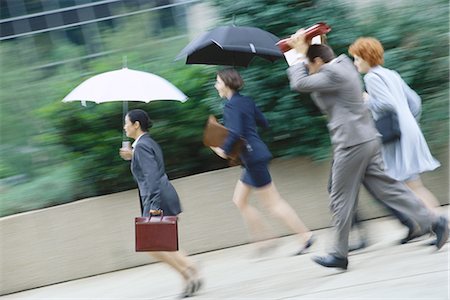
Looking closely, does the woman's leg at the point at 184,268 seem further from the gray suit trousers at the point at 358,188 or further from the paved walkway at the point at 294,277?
the gray suit trousers at the point at 358,188

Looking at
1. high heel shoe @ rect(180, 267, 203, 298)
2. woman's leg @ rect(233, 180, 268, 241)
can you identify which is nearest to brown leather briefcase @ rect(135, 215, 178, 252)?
high heel shoe @ rect(180, 267, 203, 298)

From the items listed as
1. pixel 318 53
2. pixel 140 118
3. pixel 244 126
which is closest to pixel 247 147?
pixel 244 126

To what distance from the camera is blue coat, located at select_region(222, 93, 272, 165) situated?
7.59 m

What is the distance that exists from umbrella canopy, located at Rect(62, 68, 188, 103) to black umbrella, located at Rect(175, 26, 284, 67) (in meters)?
0.47

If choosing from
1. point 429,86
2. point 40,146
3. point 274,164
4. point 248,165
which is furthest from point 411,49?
point 40,146

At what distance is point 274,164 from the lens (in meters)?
8.96

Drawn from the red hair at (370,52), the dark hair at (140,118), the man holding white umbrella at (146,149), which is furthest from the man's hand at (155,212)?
the red hair at (370,52)

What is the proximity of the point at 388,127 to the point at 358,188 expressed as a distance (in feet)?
2.40

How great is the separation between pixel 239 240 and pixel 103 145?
63.7 inches

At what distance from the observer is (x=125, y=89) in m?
7.26

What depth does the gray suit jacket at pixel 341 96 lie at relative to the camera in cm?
649

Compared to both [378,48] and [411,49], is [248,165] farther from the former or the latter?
[411,49]

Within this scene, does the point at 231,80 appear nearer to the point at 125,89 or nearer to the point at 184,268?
the point at 125,89

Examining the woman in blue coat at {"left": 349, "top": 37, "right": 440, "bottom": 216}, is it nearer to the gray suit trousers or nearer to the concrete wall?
the gray suit trousers
